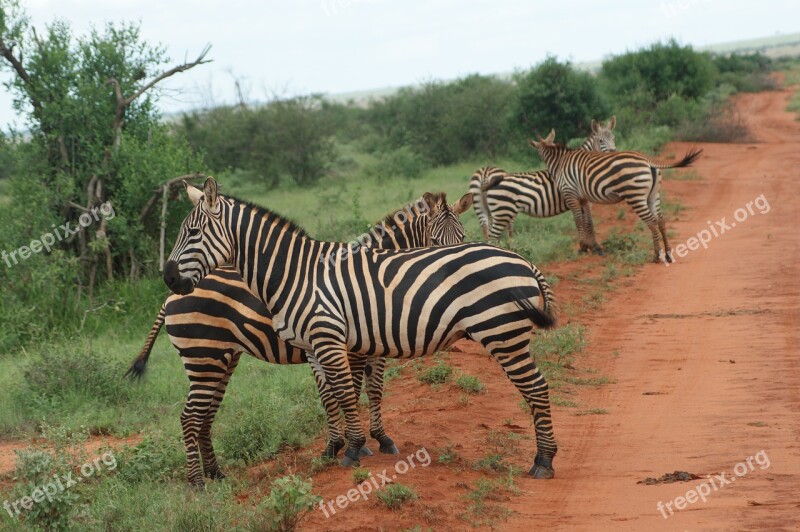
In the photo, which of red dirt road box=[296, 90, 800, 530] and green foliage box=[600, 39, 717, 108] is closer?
red dirt road box=[296, 90, 800, 530]

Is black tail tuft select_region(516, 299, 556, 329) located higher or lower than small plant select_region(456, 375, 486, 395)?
higher

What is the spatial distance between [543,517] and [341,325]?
1749mm

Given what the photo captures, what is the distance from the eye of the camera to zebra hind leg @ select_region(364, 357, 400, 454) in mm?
6676

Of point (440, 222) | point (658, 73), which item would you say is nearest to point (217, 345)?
point (440, 222)

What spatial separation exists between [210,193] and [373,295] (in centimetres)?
127

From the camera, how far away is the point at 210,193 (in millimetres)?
6020

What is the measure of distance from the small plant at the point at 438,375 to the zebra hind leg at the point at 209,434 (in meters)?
2.53

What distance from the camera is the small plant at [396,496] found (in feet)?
18.2

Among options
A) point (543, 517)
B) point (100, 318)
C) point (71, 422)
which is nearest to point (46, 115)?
point (100, 318)

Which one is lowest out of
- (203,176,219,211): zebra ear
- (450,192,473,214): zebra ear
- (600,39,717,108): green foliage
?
A: (450,192,473,214): zebra ear

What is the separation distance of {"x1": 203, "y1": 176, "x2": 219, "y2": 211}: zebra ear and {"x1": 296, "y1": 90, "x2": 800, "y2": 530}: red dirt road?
1.99 m

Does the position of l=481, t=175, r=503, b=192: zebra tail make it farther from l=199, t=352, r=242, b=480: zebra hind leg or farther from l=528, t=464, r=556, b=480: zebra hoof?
l=528, t=464, r=556, b=480: zebra hoof

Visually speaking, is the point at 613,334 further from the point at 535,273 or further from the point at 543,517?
the point at 543,517

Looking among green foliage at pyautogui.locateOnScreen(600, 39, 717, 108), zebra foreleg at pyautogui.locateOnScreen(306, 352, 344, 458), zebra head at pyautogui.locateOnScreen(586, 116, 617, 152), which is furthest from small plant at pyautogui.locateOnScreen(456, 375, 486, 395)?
green foliage at pyautogui.locateOnScreen(600, 39, 717, 108)
